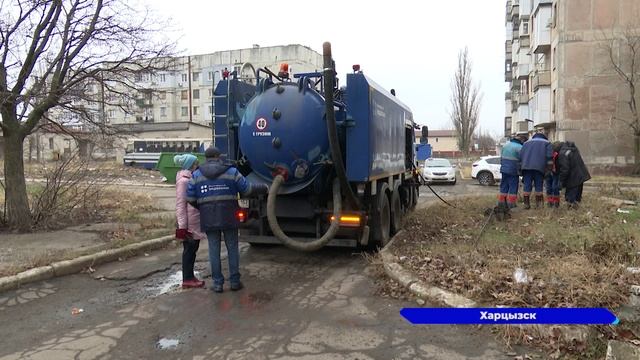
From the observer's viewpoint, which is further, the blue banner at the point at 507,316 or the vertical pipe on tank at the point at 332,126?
the vertical pipe on tank at the point at 332,126

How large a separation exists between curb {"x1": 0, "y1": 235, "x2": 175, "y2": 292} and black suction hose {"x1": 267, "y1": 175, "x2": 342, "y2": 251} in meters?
2.58

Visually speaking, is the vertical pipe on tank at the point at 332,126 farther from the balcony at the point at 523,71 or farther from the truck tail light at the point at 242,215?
the balcony at the point at 523,71

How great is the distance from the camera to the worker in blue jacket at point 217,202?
6066 millimetres

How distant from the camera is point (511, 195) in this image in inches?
418

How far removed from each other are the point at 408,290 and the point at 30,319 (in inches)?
154

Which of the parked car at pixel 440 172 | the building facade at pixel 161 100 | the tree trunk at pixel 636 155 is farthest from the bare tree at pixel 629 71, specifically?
the building facade at pixel 161 100

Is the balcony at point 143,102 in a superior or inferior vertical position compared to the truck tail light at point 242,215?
superior

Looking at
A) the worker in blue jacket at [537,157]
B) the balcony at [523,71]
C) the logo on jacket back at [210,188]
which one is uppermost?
the balcony at [523,71]

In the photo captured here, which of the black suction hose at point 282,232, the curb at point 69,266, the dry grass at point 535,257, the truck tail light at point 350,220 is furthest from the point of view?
the truck tail light at point 350,220

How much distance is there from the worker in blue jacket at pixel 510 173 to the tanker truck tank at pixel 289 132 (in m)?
4.98

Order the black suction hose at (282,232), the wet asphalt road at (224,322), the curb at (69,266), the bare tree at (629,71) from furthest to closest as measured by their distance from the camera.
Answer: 1. the bare tree at (629,71)
2. the black suction hose at (282,232)
3. the curb at (69,266)
4. the wet asphalt road at (224,322)

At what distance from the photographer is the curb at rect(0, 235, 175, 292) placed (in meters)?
6.27

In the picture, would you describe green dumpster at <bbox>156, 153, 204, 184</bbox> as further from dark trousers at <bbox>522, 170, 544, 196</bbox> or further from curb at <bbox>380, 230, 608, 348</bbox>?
curb at <bbox>380, 230, 608, 348</bbox>

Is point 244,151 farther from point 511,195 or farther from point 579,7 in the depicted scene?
point 579,7
